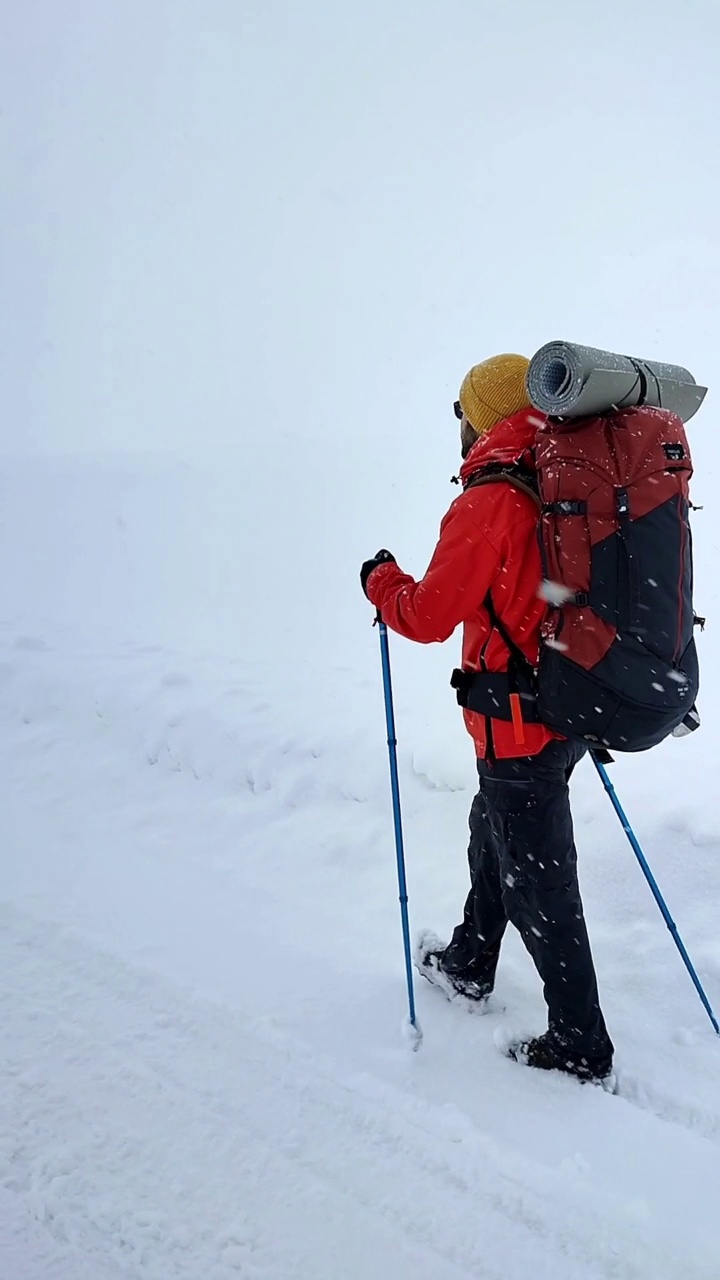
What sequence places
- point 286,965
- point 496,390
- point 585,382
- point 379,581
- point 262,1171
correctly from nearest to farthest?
point 585,382 → point 262,1171 → point 496,390 → point 379,581 → point 286,965

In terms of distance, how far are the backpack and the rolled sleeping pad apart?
62 millimetres

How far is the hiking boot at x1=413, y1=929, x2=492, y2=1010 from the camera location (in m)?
3.20

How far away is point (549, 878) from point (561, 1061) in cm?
69

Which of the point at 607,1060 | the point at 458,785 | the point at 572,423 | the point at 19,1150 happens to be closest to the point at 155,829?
the point at 458,785

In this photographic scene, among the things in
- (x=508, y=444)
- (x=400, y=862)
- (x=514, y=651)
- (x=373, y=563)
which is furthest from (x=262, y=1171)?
(x=508, y=444)

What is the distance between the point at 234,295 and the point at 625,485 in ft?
229

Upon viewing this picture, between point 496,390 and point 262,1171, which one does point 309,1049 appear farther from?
point 496,390

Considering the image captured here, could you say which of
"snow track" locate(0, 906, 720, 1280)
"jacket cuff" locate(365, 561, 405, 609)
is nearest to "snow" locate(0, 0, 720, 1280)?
"snow track" locate(0, 906, 720, 1280)

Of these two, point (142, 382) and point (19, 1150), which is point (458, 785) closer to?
point (19, 1150)

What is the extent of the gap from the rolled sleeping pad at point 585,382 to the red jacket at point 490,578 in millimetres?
300

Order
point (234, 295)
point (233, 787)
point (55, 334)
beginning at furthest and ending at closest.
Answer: point (234, 295) → point (55, 334) → point (233, 787)

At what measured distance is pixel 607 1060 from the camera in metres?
2.76

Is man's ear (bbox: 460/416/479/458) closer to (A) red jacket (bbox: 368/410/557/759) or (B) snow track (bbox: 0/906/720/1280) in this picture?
(A) red jacket (bbox: 368/410/557/759)

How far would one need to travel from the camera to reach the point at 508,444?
259cm
